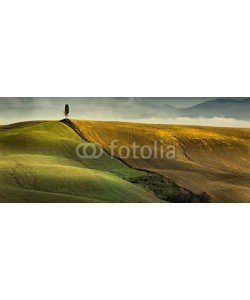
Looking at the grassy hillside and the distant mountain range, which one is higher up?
the distant mountain range

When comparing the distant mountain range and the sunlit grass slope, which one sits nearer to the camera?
the sunlit grass slope

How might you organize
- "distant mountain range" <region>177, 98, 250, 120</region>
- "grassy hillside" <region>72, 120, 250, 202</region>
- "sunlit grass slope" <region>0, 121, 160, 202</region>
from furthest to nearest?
"distant mountain range" <region>177, 98, 250, 120</region>
"grassy hillside" <region>72, 120, 250, 202</region>
"sunlit grass slope" <region>0, 121, 160, 202</region>

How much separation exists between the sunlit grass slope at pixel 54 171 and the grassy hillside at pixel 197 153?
33cm

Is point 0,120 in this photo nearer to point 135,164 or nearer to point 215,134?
point 135,164

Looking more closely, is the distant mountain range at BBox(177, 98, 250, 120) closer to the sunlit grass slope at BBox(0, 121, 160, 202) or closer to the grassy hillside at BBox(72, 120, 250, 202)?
the grassy hillside at BBox(72, 120, 250, 202)

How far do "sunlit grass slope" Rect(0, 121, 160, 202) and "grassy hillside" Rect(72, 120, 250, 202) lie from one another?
1.08 feet

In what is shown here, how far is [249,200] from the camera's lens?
969 centimetres

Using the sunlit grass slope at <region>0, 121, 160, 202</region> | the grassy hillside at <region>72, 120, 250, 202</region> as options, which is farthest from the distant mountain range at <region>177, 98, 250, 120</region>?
the sunlit grass slope at <region>0, 121, 160, 202</region>

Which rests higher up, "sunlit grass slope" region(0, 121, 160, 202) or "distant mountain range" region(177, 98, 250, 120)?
"distant mountain range" region(177, 98, 250, 120)

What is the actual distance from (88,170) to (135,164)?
0.79 m

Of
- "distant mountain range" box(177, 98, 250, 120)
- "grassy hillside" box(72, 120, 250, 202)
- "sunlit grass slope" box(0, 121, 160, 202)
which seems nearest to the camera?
"sunlit grass slope" box(0, 121, 160, 202)

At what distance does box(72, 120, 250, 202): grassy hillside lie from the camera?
9.80 metres

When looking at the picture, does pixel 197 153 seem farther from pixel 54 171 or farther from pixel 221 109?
pixel 54 171

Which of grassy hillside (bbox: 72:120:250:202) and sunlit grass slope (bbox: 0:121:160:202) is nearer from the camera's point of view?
sunlit grass slope (bbox: 0:121:160:202)
